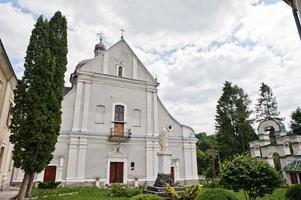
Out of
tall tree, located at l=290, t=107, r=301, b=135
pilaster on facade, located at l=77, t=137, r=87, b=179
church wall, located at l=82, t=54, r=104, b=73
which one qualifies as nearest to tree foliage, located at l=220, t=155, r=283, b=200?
pilaster on facade, located at l=77, t=137, r=87, b=179

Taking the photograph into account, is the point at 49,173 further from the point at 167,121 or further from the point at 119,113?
the point at 167,121

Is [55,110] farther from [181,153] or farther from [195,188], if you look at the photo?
[181,153]

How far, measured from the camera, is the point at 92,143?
18203 mm

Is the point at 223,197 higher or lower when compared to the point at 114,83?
lower

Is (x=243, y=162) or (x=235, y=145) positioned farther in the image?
(x=235, y=145)

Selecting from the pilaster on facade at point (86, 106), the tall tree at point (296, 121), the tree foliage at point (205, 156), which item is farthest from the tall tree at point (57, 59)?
the tall tree at point (296, 121)

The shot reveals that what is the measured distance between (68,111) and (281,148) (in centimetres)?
1908

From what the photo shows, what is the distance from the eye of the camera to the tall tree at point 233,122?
31.9 meters

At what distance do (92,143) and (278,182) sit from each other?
14209 millimetres

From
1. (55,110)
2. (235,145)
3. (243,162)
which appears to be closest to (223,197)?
(243,162)

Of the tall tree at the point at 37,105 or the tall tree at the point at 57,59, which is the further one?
the tall tree at the point at 57,59

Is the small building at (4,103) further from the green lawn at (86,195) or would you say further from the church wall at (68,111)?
the church wall at (68,111)

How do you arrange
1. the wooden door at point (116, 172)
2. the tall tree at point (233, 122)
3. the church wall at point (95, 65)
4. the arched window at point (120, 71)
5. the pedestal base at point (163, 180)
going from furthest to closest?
the tall tree at point (233, 122)
the arched window at point (120, 71)
the church wall at point (95, 65)
the wooden door at point (116, 172)
the pedestal base at point (163, 180)

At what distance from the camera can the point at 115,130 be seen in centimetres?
1922
